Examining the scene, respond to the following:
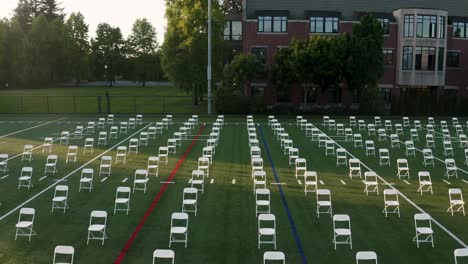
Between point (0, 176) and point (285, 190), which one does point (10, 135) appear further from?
point (285, 190)

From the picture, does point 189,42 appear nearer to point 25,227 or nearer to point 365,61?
point 365,61

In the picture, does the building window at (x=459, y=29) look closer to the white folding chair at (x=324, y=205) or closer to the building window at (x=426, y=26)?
the building window at (x=426, y=26)

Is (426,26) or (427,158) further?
(426,26)

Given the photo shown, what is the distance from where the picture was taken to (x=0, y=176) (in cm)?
2003

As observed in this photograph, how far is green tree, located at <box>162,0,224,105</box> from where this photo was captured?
50625mm

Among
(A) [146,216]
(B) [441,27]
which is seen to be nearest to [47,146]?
(A) [146,216]

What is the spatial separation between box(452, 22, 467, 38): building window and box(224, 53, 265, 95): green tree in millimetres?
20477

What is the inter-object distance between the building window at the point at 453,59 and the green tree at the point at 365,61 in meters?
11.4

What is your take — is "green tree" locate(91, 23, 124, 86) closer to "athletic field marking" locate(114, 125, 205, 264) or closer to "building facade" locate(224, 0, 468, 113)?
"building facade" locate(224, 0, 468, 113)

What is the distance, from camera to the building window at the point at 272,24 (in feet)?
163

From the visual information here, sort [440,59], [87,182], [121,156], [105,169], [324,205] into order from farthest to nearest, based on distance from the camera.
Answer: [440,59], [121,156], [105,169], [87,182], [324,205]

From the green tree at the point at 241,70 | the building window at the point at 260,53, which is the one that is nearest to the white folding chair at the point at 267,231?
the green tree at the point at 241,70

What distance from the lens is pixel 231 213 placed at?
1520cm

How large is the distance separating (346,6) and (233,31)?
12.1m
